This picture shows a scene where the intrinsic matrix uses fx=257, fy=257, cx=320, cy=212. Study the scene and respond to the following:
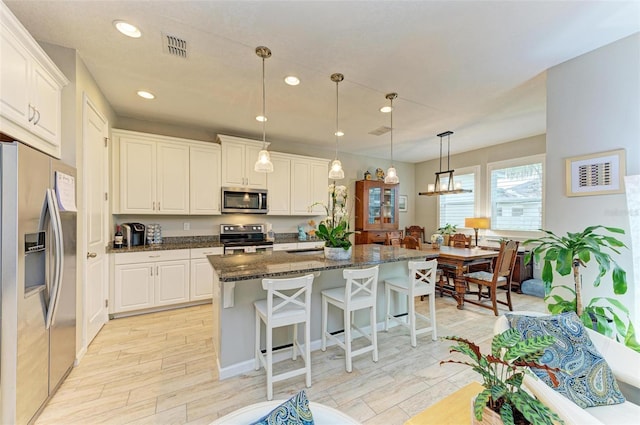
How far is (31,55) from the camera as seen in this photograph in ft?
5.74

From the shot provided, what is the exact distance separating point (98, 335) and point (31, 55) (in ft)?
8.94

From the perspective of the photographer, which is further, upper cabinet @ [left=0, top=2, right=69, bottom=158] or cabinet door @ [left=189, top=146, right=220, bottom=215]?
cabinet door @ [left=189, top=146, right=220, bottom=215]

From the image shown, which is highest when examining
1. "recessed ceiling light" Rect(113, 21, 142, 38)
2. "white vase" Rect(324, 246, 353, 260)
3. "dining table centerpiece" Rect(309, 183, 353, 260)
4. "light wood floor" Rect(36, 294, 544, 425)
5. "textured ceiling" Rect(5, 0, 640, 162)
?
"recessed ceiling light" Rect(113, 21, 142, 38)

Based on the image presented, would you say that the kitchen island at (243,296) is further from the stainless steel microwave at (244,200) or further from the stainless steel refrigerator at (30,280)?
the stainless steel microwave at (244,200)

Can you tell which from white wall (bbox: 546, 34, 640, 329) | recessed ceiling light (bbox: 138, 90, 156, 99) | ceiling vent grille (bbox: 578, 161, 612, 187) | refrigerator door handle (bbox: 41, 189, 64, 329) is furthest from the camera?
recessed ceiling light (bbox: 138, 90, 156, 99)

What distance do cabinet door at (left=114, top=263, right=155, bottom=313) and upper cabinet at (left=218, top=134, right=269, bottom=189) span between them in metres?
1.64

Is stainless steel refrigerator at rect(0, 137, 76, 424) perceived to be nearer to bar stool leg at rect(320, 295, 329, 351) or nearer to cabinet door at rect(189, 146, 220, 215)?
cabinet door at rect(189, 146, 220, 215)

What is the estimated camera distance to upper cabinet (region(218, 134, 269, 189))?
4.13 meters

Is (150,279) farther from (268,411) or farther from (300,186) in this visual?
(268,411)

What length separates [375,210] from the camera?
586cm

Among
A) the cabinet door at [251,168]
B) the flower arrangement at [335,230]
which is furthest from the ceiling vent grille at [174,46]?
the cabinet door at [251,168]

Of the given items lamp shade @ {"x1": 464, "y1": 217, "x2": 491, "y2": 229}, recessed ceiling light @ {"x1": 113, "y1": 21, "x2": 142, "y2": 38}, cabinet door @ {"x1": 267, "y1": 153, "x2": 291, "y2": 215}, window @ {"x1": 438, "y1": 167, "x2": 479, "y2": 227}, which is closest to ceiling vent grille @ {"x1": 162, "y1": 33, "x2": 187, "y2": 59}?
recessed ceiling light @ {"x1": 113, "y1": 21, "x2": 142, "y2": 38}

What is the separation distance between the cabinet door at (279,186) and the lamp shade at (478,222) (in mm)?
3675

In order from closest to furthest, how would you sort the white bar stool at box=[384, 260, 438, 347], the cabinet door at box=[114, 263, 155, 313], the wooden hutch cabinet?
the white bar stool at box=[384, 260, 438, 347]
the cabinet door at box=[114, 263, 155, 313]
the wooden hutch cabinet
